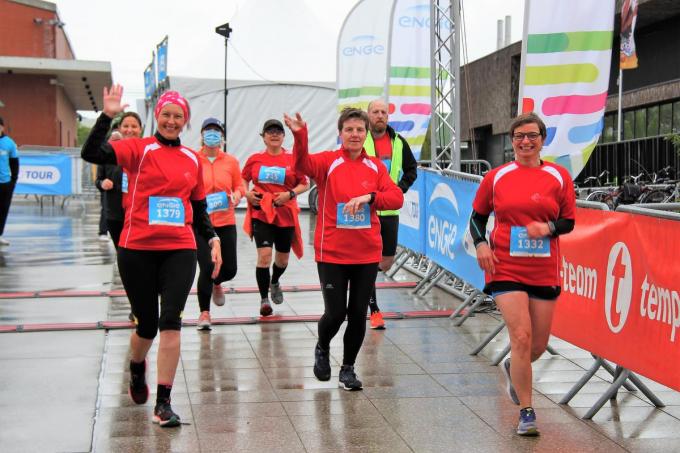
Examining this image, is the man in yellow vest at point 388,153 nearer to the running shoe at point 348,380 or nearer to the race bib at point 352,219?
the race bib at point 352,219

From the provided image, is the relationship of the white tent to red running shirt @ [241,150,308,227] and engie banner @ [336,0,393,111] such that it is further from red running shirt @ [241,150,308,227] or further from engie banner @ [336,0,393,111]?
red running shirt @ [241,150,308,227]

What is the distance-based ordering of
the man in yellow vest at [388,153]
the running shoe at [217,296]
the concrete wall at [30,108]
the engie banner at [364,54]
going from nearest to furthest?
the man in yellow vest at [388,153] → the running shoe at [217,296] → the engie banner at [364,54] → the concrete wall at [30,108]

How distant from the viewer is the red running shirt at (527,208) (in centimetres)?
559

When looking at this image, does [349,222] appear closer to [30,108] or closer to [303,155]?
[303,155]

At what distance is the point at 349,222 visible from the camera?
6520 millimetres

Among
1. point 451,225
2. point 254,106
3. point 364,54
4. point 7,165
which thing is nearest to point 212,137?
point 451,225

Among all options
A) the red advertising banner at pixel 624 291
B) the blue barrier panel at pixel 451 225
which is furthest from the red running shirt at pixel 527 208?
the blue barrier panel at pixel 451 225

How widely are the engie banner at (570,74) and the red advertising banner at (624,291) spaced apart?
2185 mm

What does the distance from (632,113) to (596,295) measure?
35.9 m

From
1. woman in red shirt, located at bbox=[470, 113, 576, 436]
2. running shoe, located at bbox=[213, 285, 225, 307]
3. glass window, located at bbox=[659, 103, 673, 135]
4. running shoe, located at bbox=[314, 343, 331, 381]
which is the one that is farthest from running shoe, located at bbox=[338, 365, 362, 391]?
glass window, located at bbox=[659, 103, 673, 135]

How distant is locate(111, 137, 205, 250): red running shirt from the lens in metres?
5.63

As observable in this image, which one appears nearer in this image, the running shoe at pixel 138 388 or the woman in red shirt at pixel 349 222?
the running shoe at pixel 138 388

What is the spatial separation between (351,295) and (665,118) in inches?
1294

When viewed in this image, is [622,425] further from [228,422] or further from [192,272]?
[192,272]
